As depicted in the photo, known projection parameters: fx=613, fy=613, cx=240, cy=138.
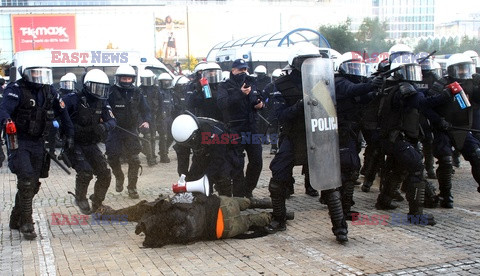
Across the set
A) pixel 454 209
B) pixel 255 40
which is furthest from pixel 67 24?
pixel 454 209

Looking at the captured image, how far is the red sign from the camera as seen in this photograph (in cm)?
7431

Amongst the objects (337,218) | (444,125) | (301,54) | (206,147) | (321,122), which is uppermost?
(301,54)

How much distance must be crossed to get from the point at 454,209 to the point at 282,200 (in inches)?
100

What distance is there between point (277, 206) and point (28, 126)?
2853 millimetres

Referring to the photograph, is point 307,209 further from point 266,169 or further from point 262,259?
point 266,169

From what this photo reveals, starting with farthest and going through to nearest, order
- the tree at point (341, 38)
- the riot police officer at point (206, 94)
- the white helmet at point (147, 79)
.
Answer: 1. the tree at point (341, 38)
2. the white helmet at point (147, 79)
3. the riot police officer at point (206, 94)

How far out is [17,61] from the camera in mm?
17359

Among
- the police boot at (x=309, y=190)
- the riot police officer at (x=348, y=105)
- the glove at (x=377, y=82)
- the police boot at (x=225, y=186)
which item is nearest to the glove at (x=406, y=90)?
the riot police officer at (x=348, y=105)

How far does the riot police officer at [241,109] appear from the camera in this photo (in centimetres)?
798

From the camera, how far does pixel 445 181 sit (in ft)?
25.8

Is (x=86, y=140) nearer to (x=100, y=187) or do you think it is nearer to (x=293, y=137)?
(x=100, y=187)

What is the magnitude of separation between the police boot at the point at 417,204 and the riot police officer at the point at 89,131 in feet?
12.4

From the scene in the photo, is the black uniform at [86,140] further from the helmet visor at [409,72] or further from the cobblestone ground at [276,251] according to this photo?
the helmet visor at [409,72]

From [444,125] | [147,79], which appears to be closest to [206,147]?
[444,125]
